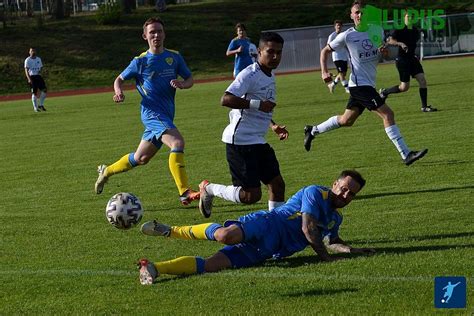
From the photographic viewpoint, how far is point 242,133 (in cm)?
877

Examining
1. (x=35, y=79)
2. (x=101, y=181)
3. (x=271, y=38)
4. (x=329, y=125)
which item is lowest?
(x=35, y=79)

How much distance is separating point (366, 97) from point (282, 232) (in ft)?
19.8

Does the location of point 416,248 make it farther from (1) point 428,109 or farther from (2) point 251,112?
(1) point 428,109

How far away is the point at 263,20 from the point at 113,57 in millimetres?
12644

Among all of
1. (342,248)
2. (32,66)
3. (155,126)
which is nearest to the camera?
(342,248)

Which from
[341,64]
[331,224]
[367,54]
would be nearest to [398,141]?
[367,54]

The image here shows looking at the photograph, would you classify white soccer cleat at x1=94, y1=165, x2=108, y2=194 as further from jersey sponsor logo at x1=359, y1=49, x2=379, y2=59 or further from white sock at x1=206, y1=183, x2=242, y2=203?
jersey sponsor logo at x1=359, y1=49, x2=379, y2=59

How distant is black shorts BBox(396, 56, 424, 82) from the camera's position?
20.1 m

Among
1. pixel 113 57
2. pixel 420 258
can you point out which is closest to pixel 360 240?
pixel 420 258

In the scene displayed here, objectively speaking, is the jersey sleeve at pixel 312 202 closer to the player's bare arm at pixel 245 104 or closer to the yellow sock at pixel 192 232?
the yellow sock at pixel 192 232

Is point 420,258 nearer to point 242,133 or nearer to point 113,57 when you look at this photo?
point 242,133

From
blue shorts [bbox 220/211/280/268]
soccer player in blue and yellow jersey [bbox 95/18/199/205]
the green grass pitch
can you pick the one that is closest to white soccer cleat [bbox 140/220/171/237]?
the green grass pitch

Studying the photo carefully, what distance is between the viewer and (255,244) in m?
7.40

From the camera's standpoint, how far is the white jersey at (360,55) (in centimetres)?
1323
